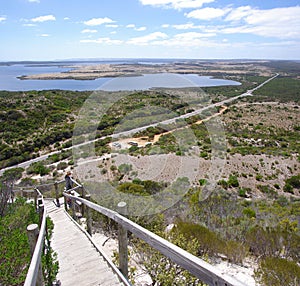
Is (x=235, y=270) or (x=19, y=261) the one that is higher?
(x=19, y=261)

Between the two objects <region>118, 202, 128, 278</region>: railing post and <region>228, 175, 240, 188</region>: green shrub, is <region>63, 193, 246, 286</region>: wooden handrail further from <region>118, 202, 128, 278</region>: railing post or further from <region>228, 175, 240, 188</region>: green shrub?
<region>228, 175, 240, 188</region>: green shrub

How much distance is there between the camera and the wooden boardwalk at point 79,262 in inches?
115

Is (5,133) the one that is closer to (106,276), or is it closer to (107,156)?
(107,156)

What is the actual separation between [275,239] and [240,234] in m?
0.79

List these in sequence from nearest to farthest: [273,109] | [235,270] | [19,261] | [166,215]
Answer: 1. [19,261]
2. [235,270]
3. [166,215]
4. [273,109]

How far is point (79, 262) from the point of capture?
3459 millimetres

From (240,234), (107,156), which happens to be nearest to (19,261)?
(240,234)

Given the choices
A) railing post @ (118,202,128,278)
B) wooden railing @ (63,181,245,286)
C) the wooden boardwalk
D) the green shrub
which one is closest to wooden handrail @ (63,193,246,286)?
wooden railing @ (63,181,245,286)

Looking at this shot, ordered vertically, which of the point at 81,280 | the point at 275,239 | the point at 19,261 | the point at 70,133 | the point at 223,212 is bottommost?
the point at 70,133

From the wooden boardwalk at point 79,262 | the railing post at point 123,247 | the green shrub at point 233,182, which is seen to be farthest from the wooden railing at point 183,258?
the green shrub at point 233,182

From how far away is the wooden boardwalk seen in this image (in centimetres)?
293

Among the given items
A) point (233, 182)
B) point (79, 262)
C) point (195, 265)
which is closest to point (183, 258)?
point (195, 265)

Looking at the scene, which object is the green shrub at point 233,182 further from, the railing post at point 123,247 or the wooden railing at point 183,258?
the wooden railing at point 183,258

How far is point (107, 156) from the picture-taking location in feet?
73.8
